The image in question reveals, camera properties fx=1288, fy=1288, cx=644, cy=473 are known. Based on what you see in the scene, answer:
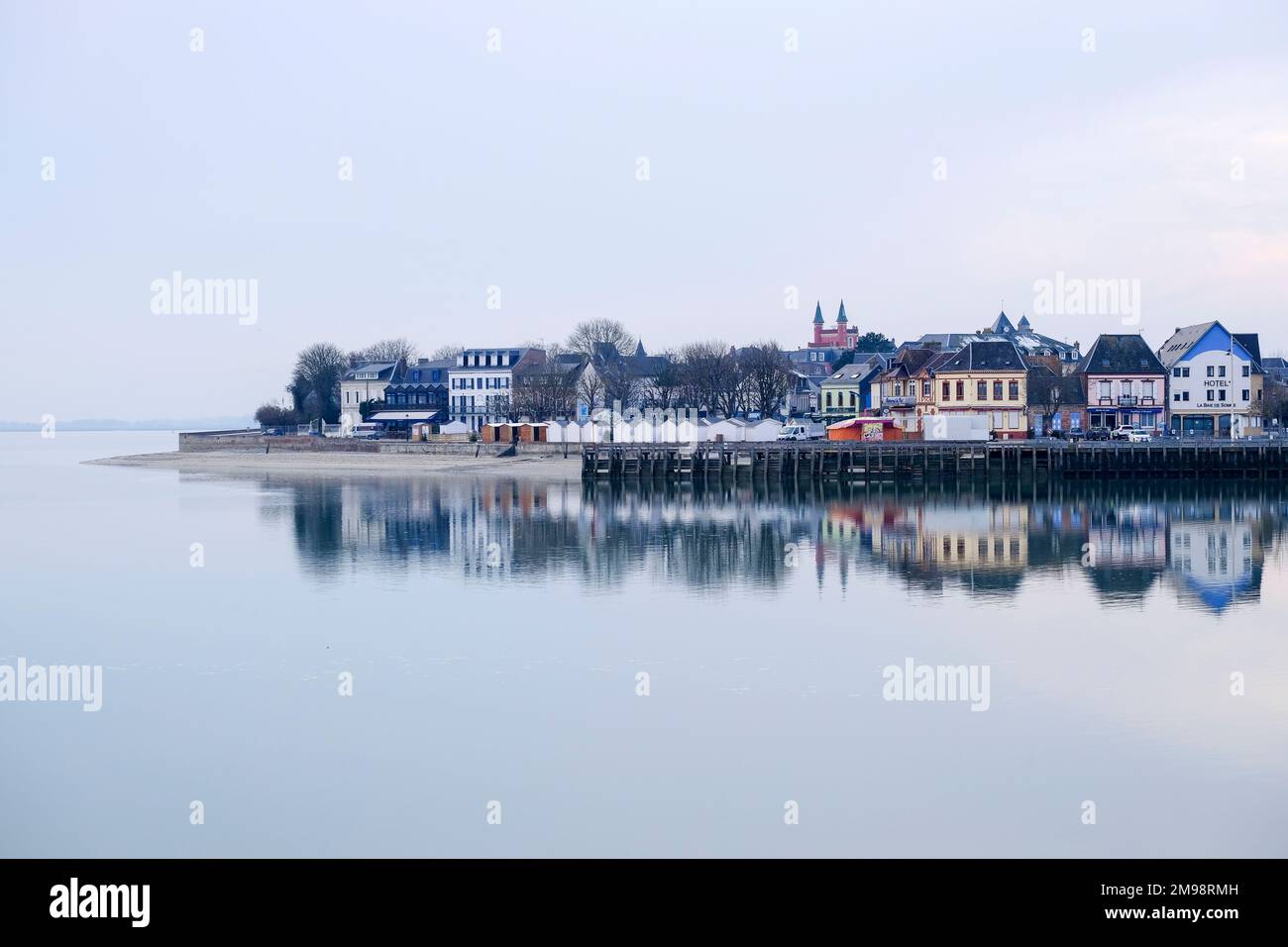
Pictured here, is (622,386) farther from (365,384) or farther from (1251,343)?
(1251,343)

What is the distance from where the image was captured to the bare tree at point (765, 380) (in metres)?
92.4

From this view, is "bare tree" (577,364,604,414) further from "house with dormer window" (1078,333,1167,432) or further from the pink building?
the pink building

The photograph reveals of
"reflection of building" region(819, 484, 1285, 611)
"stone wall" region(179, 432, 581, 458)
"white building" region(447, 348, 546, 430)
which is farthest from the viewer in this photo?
"white building" region(447, 348, 546, 430)

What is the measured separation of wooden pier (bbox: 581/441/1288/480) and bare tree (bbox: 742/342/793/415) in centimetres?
2382

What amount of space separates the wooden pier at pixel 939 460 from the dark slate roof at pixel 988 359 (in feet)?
25.0

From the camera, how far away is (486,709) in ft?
66.4

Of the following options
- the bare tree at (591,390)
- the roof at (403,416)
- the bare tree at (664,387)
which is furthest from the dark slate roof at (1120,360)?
the roof at (403,416)

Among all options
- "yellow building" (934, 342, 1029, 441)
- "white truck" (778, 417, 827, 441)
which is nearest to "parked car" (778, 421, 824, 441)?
"white truck" (778, 417, 827, 441)

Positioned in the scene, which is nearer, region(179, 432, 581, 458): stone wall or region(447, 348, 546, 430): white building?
region(179, 432, 581, 458): stone wall

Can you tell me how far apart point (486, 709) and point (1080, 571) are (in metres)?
19.2

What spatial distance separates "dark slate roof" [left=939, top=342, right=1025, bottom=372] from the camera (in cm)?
7312

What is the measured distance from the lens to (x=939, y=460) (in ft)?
213
